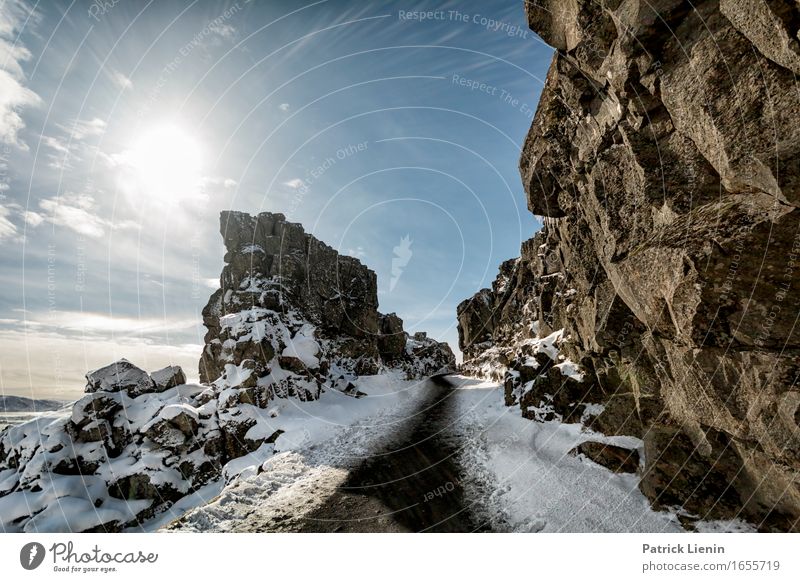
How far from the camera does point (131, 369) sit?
2466 cm

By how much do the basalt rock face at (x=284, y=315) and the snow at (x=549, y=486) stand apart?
58.3 feet

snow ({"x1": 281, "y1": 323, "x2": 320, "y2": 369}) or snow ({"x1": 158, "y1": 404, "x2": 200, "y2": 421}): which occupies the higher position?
snow ({"x1": 281, "y1": 323, "x2": 320, "y2": 369})

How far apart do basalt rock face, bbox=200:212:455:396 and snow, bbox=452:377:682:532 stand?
17.8 meters

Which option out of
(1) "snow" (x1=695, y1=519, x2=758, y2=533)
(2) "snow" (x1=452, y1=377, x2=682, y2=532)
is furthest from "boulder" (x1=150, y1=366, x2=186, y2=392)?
(1) "snow" (x1=695, y1=519, x2=758, y2=533)

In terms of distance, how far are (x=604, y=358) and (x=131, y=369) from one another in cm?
3295

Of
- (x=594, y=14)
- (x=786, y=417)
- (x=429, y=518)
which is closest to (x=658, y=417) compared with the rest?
(x=786, y=417)

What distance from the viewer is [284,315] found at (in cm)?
3453

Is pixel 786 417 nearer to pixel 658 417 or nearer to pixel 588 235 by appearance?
pixel 658 417

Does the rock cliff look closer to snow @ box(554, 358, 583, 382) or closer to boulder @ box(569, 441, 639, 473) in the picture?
boulder @ box(569, 441, 639, 473)

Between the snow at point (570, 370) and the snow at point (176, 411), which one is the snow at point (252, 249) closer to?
the snow at point (176, 411)

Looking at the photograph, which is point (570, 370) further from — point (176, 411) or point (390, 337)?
point (390, 337)

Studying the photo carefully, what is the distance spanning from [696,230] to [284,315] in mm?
33954

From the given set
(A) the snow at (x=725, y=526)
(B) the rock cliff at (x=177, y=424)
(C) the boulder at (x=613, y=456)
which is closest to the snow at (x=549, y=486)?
(C) the boulder at (x=613, y=456)

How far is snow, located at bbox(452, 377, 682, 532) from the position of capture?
8.49 meters
